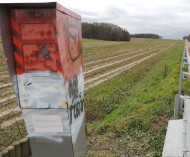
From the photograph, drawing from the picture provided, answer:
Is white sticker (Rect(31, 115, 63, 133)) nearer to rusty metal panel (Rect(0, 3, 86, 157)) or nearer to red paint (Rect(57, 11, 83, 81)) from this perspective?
rusty metal panel (Rect(0, 3, 86, 157))

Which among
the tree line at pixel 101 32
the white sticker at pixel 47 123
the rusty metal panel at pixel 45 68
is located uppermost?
the tree line at pixel 101 32

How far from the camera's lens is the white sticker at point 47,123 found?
3.08m

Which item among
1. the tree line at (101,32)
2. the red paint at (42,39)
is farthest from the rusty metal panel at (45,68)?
the tree line at (101,32)

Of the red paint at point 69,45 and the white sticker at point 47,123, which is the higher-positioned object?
the red paint at point 69,45

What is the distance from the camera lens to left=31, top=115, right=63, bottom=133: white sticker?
10.1ft

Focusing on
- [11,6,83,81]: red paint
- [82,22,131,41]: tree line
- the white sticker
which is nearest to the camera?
[11,6,83,81]: red paint

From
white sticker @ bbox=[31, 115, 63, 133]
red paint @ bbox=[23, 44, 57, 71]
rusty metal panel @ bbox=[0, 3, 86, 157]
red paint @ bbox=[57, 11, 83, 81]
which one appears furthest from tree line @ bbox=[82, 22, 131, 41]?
red paint @ bbox=[23, 44, 57, 71]

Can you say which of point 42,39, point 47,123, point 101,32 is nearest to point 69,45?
point 42,39

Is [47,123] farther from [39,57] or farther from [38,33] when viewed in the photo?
[38,33]

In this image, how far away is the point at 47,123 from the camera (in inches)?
123

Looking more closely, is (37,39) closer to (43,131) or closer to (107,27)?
(43,131)

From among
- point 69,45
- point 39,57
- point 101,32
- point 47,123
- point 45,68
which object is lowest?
point 47,123

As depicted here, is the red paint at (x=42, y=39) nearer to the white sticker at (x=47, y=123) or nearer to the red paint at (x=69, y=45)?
the red paint at (x=69, y=45)

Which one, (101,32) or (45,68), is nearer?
(45,68)
